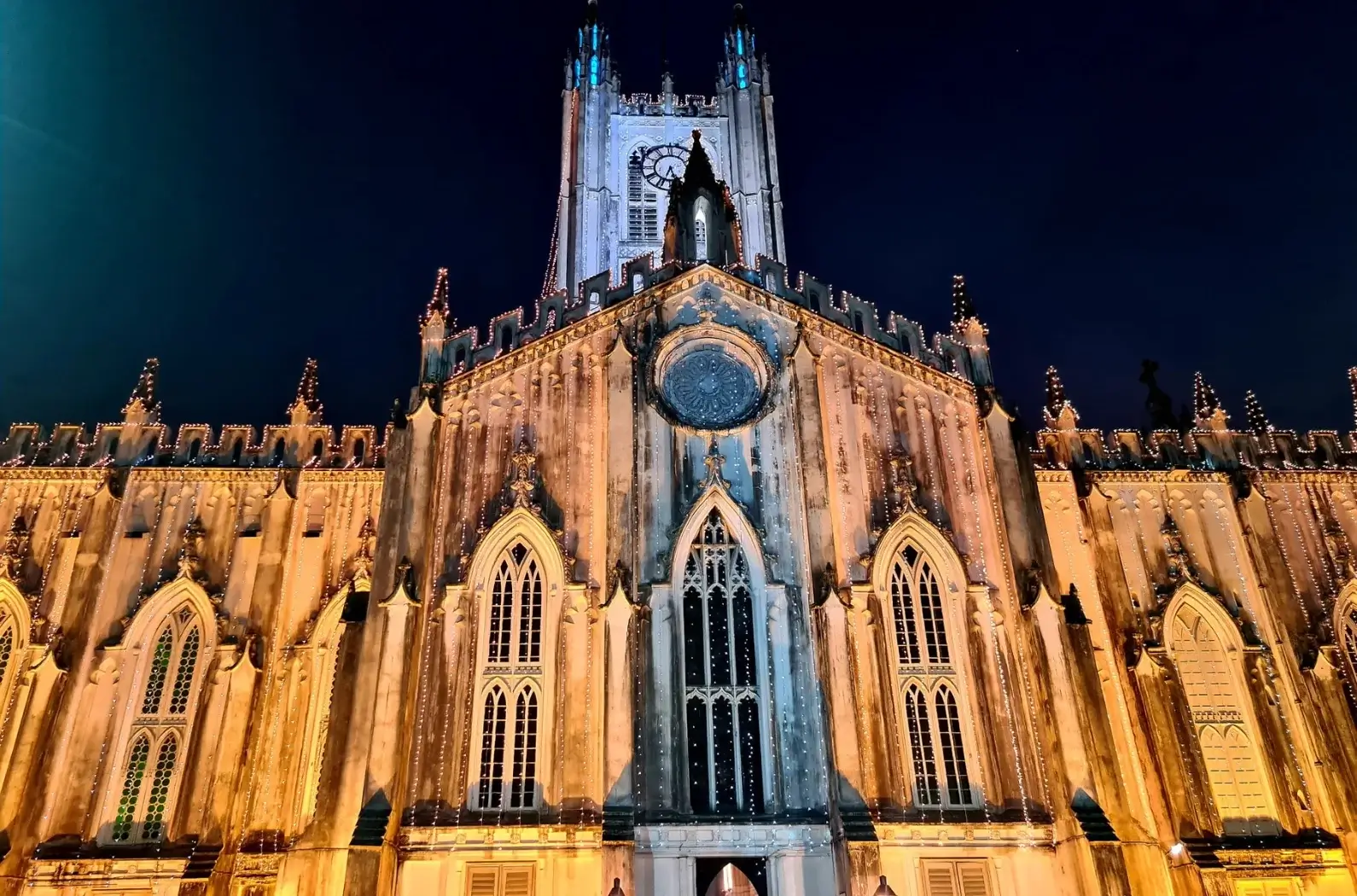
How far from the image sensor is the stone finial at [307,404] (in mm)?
32969

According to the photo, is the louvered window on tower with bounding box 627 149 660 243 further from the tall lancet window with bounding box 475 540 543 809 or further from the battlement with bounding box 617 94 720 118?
the tall lancet window with bounding box 475 540 543 809

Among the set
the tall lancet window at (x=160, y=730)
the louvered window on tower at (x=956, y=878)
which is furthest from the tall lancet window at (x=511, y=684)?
the louvered window on tower at (x=956, y=878)

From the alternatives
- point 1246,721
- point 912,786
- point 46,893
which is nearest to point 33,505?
point 46,893

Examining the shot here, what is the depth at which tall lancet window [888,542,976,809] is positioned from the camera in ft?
85.1

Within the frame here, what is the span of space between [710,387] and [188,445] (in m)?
16.5

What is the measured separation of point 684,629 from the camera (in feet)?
89.4

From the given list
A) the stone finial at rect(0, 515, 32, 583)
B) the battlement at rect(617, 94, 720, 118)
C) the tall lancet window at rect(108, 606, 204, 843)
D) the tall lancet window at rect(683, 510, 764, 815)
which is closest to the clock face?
the battlement at rect(617, 94, 720, 118)

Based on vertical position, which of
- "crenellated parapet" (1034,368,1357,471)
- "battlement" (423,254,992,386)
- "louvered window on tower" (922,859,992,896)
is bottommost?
"louvered window on tower" (922,859,992,896)

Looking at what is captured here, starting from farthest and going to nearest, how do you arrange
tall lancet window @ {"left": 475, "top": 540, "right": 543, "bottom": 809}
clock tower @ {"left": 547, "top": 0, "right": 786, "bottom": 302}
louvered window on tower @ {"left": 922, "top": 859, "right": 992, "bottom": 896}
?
1. clock tower @ {"left": 547, "top": 0, "right": 786, "bottom": 302}
2. tall lancet window @ {"left": 475, "top": 540, "right": 543, "bottom": 809}
3. louvered window on tower @ {"left": 922, "top": 859, "right": 992, "bottom": 896}

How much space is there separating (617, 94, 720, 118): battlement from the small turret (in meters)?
29.1

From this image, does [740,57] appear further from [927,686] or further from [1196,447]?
[927,686]

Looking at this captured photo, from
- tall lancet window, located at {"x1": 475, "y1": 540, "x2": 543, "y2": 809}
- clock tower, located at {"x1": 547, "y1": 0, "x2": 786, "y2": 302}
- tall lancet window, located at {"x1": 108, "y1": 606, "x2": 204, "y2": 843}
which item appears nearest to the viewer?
tall lancet window, located at {"x1": 475, "y1": 540, "x2": 543, "y2": 809}

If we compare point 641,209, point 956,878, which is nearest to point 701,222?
point 956,878

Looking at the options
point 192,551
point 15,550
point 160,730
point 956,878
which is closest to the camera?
→ point 956,878
